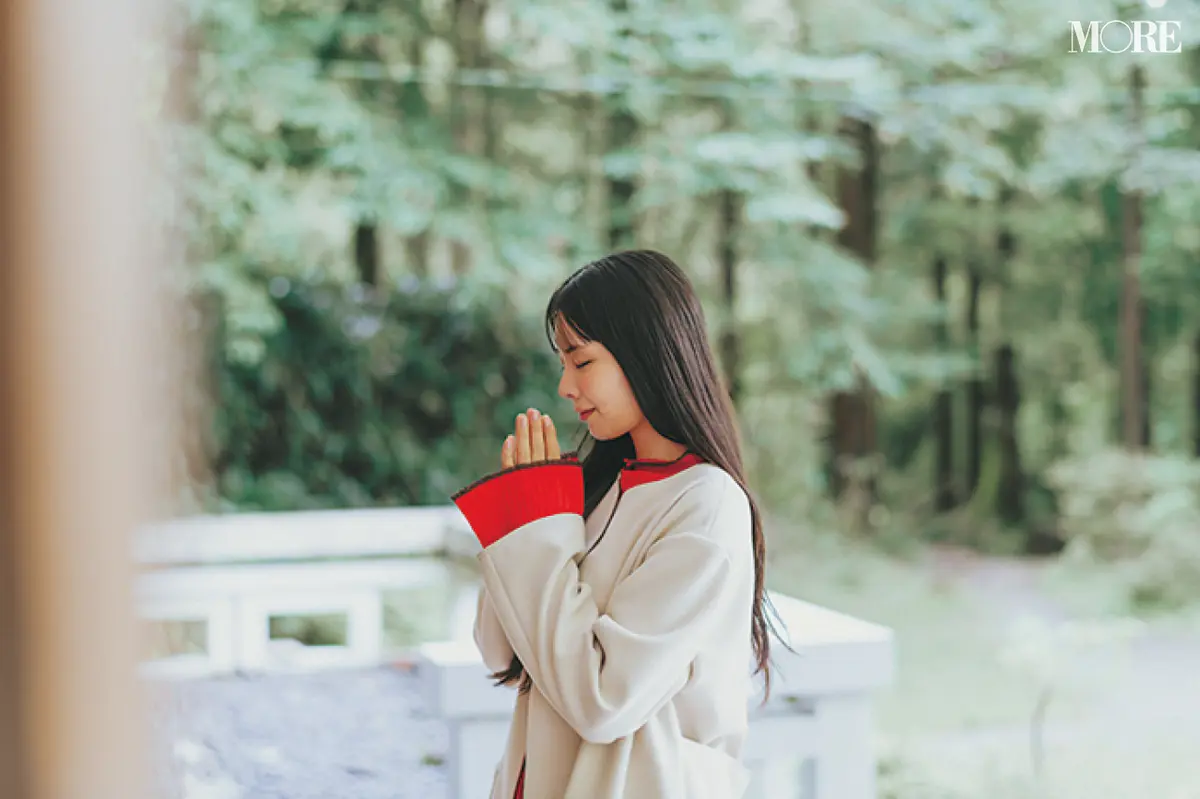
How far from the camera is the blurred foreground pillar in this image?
31 centimetres

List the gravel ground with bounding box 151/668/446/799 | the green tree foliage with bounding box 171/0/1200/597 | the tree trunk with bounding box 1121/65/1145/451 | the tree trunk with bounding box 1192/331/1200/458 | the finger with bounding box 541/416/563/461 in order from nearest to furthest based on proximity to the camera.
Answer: the finger with bounding box 541/416/563/461 → the gravel ground with bounding box 151/668/446/799 → the green tree foliage with bounding box 171/0/1200/597 → the tree trunk with bounding box 1121/65/1145/451 → the tree trunk with bounding box 1192/331/1200/458

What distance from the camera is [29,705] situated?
0.31 metres

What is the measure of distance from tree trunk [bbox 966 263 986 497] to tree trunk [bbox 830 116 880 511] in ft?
3.40

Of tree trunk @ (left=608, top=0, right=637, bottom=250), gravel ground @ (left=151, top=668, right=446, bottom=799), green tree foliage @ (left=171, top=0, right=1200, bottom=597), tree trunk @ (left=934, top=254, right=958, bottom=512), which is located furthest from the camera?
tree trunk @ (left=934, top=254, right=958, bottom=512)

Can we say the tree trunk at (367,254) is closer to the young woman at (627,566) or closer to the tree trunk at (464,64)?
the tree trunk at (464,64)

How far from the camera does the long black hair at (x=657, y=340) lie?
120cm

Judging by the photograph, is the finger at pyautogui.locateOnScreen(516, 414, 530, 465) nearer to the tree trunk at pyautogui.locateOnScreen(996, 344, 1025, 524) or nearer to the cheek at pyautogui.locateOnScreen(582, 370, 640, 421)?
the cheek at pyautogui.locateOnScreen(582, 370, 640, 421)

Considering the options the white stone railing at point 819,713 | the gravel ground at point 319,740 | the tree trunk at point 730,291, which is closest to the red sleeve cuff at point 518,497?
the white stone railing at point 819,713

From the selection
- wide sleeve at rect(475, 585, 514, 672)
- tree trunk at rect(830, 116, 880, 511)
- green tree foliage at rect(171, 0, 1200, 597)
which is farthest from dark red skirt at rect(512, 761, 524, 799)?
tree trunk at rect(830, 116, 880, 511)

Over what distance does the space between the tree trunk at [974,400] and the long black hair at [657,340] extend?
7.06 meters

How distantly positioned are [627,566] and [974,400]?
7589 mm

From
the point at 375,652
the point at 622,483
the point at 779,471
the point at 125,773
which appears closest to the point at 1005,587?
the point at 779,471

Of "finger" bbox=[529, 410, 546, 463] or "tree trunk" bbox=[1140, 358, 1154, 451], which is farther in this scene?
"tree trunk" bbox=[1140, 358, 1154, 451]

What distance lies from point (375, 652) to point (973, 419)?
561 cm
